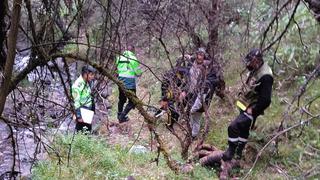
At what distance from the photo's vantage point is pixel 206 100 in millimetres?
9773

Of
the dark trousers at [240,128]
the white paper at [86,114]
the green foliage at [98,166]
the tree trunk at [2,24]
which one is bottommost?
the green foliage at [98,166]

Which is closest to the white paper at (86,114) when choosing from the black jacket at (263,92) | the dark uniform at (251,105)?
the dark uniform at (251,105)

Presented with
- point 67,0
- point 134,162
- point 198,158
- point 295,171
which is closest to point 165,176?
point 134,162

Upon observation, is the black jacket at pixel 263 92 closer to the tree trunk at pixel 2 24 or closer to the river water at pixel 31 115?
the river water at pixel 31 115

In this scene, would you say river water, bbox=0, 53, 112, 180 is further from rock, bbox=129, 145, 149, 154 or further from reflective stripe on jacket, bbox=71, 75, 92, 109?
rock, bbox=129, 145, 149, 154

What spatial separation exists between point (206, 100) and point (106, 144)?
2120 millimetres

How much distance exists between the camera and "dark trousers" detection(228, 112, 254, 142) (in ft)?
26.0

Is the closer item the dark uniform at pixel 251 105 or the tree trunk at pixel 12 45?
the tree trunk at pixel 12 45

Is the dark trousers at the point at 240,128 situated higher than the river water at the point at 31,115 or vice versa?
the river water at the point at 31,115

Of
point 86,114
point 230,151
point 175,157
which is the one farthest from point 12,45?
point 86,114

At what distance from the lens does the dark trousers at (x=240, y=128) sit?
791 centimetres

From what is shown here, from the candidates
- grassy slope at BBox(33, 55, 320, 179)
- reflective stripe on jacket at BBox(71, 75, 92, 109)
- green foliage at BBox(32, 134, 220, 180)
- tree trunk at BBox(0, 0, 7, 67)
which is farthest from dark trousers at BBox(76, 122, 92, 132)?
tree trunk at BBox(0, 0, 7, 67)

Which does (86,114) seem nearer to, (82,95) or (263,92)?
→ (263,92)

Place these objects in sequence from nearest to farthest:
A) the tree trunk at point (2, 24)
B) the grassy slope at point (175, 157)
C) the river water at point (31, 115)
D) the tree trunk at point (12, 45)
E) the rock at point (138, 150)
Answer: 1. the tree trunk at point (12, 45)
2. the tree trunk at point (2, 24)
3. the river water at point (31, 115)
4. the grassy slope at point (175, 157)
5. the rock at point (138, 150)
